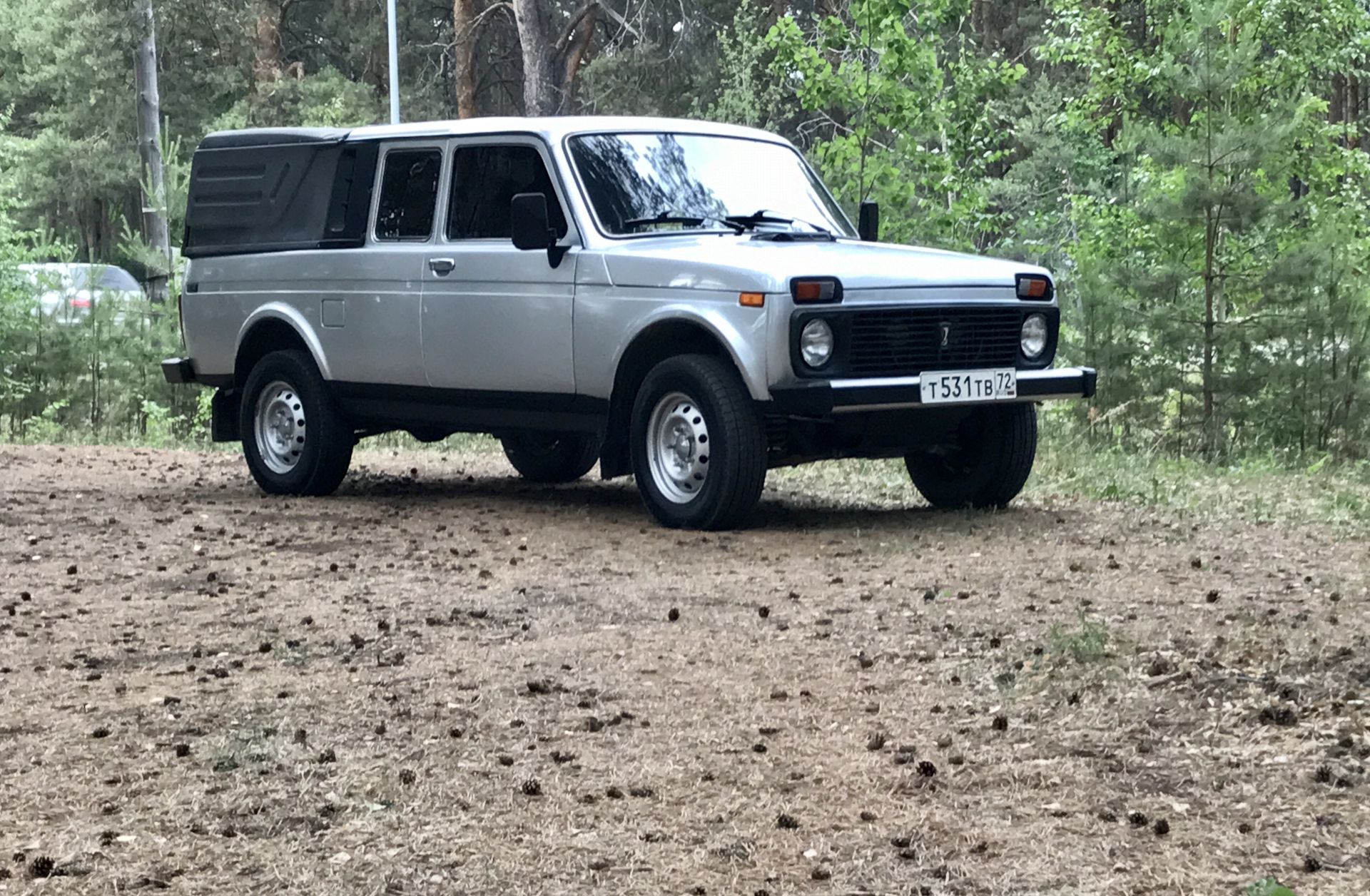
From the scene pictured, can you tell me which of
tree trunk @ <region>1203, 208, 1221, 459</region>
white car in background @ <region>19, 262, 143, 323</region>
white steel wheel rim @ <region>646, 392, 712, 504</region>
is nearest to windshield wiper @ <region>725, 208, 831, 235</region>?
white steel wheel rim @ <region>646, 392, 712, 504</region>

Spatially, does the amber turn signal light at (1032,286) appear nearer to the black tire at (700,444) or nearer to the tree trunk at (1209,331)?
the black tire at (700,444)

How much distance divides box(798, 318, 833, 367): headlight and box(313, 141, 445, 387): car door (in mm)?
2612

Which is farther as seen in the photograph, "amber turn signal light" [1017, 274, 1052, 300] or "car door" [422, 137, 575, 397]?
"car door" [422, 137, 575, 397]

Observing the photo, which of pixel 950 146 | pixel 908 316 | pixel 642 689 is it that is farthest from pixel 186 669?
pixel 950 146

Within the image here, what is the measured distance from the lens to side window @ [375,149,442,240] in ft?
33.9

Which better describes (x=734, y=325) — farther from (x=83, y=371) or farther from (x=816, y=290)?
(x=83, y=371)

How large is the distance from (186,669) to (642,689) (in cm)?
157

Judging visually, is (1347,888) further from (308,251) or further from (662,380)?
(308,251)

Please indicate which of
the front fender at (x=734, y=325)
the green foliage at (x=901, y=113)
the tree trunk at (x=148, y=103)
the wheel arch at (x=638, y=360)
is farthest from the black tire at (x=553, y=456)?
the tree trunk at (x=148, y=103)

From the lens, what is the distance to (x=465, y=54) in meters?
35.3

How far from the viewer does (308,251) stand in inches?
428

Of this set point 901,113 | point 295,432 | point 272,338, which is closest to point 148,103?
point 901,113

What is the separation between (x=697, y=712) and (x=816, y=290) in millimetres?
3551

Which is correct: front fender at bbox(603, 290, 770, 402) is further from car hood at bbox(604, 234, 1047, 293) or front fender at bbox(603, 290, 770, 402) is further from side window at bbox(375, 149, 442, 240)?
side window at bbox(375, 149, 442, 240)
